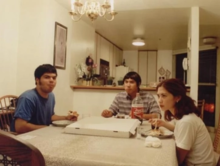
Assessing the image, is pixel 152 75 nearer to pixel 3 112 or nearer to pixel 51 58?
pixel 51 58

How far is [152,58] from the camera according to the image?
297 inches

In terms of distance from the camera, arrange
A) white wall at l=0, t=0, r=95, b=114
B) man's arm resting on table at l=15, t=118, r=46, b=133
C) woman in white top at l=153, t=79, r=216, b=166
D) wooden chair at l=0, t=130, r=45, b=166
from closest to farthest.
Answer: wooden chair at l=0, t=130, r=45, b=166, woman in white top at l=153, t=79, r=216, b=166, man's arm resting on table at l=15, t=118, r=46, b=133, white wall at l=0, t=0, r=95, b=114

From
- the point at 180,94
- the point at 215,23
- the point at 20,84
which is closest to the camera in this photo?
the point at 180,94

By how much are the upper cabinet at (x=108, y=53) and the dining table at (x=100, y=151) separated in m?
4.01

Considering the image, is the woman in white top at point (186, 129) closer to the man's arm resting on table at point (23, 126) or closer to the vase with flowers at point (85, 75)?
the man's arm resting on table at point (23, 126)

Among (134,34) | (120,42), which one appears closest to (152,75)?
(120,42)

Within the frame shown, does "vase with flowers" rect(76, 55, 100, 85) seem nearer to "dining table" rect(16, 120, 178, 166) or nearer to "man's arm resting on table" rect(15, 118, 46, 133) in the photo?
"man's arm resting on table" rect(15, 118, 46, 133)

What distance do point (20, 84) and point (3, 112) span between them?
0.84m

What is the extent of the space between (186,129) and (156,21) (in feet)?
10.7

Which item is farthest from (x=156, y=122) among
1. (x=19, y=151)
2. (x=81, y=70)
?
(x=81, y=70)

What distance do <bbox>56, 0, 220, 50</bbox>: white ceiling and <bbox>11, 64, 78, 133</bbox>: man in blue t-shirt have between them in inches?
64.8

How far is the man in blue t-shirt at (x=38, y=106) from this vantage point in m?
1.68

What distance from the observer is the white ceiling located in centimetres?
328

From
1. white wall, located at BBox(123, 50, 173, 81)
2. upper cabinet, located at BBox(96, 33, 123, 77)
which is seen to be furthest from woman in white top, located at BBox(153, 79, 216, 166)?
white wall, located at BBox(123, 50, 173, 81)
